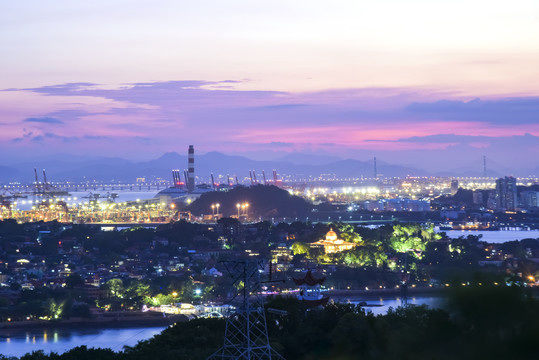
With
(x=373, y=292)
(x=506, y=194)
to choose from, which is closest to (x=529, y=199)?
(x=506, y=194)

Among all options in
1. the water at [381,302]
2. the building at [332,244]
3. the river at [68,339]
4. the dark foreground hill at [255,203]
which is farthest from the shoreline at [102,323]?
the dark foreground hill at [255,203]

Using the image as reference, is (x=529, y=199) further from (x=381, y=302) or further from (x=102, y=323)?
(x=102, y=323)

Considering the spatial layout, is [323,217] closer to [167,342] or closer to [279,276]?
[279,276]

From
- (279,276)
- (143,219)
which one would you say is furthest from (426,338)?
(143,219)

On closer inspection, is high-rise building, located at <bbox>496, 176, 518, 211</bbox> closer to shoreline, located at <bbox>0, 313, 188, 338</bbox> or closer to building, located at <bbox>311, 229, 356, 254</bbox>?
building, located at <bbox>311, 229, 356, 254</bbox>

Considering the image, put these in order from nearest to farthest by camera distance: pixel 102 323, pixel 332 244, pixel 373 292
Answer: pixel 102 323 → pixel 373 292 → pixel 332 244
